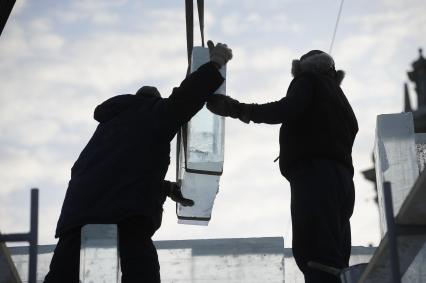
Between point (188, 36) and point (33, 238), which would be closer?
point (33, 238)

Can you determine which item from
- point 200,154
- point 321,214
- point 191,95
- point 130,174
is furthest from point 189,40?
point 321,214

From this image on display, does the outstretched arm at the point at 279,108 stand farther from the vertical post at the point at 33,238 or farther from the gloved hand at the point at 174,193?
the vertical post at the point at 33,238

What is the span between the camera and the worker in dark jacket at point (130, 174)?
11.0 ft

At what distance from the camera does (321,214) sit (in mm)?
3387

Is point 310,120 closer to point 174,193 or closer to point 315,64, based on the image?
point 315,64

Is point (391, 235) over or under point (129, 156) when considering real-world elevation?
under

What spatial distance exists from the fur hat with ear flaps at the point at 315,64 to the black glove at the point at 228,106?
0.99ft

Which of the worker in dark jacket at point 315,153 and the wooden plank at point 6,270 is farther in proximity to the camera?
the worker in dark jacket at point 315,153

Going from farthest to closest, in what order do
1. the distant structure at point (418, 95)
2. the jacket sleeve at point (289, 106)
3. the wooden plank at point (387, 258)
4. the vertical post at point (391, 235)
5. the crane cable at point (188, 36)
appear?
the distant structure at point (418, 95) → the crane cable at point (188, 36) → the jacket sleeve at point (289, 106) → the wooden plank at point (387, 258) → the vertical post at point (391, 235)

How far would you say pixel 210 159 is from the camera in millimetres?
4434

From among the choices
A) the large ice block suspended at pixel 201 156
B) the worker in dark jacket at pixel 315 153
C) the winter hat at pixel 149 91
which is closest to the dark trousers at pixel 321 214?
the worker in dark jacket at pixel 315 153

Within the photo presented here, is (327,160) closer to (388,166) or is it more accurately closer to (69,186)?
(69,186)

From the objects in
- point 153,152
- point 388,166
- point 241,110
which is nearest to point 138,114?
point 153,152

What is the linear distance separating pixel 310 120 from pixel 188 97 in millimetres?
498
